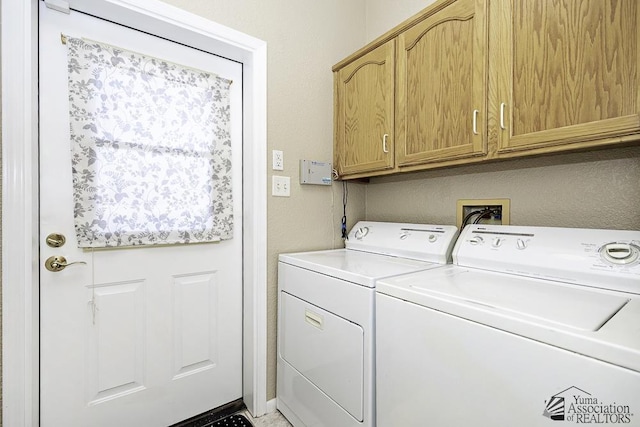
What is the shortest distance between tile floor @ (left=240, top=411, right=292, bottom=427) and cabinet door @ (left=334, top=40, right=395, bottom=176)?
4.91ft

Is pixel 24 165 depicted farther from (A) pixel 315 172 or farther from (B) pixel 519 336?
(B) pixel 519 336

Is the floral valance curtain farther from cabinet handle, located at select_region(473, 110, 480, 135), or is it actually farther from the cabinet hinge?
cabinet handle, located at select_region(473, 110, 480, 135)

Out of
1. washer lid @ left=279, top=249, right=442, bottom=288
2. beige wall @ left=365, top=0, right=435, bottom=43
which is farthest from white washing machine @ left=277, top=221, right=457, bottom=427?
beige wall @ left=365, top=0, right=435, bottom=43

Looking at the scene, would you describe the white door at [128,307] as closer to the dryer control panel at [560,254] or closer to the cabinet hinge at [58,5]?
the cabinet hinge at [58,5]

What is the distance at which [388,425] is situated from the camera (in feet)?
3.46

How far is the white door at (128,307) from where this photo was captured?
127cm

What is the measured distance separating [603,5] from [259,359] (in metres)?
2.10

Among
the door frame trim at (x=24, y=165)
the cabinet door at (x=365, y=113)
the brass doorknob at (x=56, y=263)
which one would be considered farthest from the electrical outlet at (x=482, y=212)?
the brass doorknob at (x=56, y=263)

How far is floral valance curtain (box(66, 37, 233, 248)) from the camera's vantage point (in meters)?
1.30

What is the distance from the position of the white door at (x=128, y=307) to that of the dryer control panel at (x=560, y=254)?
4.32 feet

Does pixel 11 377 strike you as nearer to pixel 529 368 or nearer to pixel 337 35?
pixel 529 368

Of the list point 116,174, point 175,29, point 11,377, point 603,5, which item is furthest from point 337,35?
point 11,377

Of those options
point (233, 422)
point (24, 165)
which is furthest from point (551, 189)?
point (24, 165)

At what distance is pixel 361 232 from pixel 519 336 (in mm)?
1230
